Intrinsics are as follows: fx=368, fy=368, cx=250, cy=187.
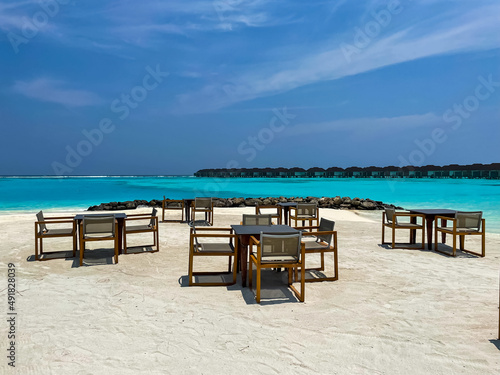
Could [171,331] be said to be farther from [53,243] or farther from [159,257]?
[53,243]

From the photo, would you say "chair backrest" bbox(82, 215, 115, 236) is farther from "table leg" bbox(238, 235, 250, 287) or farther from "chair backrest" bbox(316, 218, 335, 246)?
"chair backrest" bbox(316, 218, 335, 246)

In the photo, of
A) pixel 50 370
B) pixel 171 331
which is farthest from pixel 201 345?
pixel 50 370

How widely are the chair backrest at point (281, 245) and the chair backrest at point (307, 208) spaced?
549cm

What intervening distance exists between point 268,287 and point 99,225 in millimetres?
2996

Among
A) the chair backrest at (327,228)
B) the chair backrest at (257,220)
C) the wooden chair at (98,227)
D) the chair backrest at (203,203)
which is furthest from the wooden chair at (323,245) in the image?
the chair backrest at (203,203)

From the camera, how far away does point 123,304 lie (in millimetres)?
4297

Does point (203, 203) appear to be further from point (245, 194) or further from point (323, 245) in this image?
point (245, 194)

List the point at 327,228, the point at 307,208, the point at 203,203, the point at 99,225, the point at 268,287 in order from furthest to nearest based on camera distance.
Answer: the point at 203,203
the point at 307,208
the point at 99,225
the point at 327,228
the point at 268,287

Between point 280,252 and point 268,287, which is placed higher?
point 280,252

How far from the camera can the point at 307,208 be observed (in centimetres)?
1002

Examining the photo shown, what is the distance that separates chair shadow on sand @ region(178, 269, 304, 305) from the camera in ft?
14.8

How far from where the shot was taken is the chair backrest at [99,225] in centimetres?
598

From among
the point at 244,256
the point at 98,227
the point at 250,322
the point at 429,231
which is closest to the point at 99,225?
the point at 98,227

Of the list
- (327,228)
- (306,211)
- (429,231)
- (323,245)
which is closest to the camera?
(323,245)
